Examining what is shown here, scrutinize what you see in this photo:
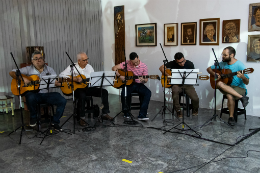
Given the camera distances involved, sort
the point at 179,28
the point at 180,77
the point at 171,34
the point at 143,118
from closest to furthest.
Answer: the point at 180,77 < the point at 143,118 < the point at 179,28 < the point at 171,34

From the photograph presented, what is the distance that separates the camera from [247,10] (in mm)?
4758

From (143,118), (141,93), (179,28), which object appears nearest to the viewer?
(143,118)

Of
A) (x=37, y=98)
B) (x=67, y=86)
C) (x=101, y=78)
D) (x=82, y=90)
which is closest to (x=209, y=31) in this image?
(x=101, y=78)

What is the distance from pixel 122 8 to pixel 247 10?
3.15 metres

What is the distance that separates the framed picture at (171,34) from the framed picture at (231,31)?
3.62ft

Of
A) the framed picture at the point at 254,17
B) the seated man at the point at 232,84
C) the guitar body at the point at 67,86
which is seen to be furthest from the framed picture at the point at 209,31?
the guitar body at the point at 67,86

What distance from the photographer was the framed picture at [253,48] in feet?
15.4

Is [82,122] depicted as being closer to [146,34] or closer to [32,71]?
[32,71]

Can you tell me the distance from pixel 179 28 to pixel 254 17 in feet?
5.19

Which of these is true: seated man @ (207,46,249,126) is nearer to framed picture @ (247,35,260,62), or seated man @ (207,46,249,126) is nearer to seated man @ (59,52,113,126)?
framed picture @ (247,35,260,62)

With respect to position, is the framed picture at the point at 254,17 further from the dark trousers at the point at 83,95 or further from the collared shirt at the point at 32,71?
the collared shirt at the point at 32,71

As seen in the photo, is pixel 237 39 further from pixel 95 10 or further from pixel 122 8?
pixel 95 10

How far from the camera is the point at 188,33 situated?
5582 mm

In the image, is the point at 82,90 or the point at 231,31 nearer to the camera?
the point at 82,90
